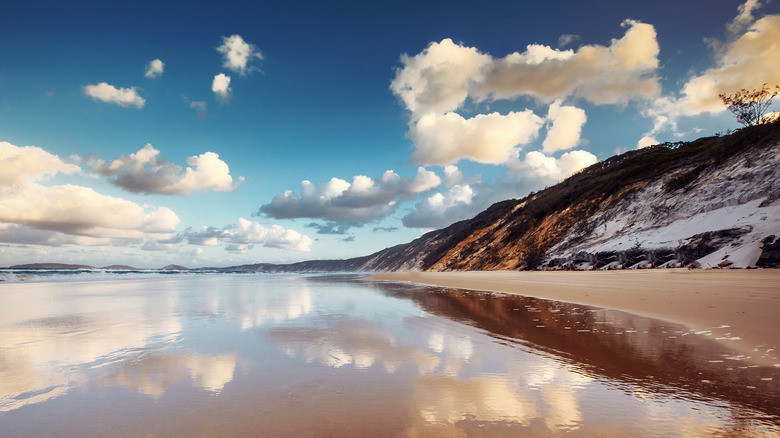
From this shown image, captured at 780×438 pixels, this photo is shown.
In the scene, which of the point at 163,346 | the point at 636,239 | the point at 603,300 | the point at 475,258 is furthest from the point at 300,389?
the point at 475,258

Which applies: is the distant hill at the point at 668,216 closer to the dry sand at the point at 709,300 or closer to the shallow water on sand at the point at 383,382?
the dry sand at the point at 709,300

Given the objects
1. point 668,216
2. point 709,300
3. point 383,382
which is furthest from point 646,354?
point 668,216

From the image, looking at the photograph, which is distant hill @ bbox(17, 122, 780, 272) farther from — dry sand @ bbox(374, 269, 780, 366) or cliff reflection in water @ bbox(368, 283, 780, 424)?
cliff reflection in water @ bbox(368, 283, 780, 424)

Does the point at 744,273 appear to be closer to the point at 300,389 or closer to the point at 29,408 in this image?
the point at 300,389

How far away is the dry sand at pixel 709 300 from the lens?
20.6 ft

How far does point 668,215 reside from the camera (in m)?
26.2

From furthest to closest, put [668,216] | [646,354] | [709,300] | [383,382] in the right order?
[668,216]
[709,300]
[646,354]
[383,382]

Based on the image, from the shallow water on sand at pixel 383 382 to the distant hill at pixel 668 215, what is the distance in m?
14.5

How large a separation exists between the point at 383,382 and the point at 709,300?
10.8 m

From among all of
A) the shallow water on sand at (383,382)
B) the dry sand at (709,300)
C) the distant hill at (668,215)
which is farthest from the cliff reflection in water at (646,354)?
the distant hill at (668,215)

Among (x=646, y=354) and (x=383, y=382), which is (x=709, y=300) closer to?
(x=646, y=354)

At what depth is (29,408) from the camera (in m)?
3.65

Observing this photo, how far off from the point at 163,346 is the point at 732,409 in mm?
8298

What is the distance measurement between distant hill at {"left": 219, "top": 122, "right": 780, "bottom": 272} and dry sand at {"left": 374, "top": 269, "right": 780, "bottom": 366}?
3382 millimetres
